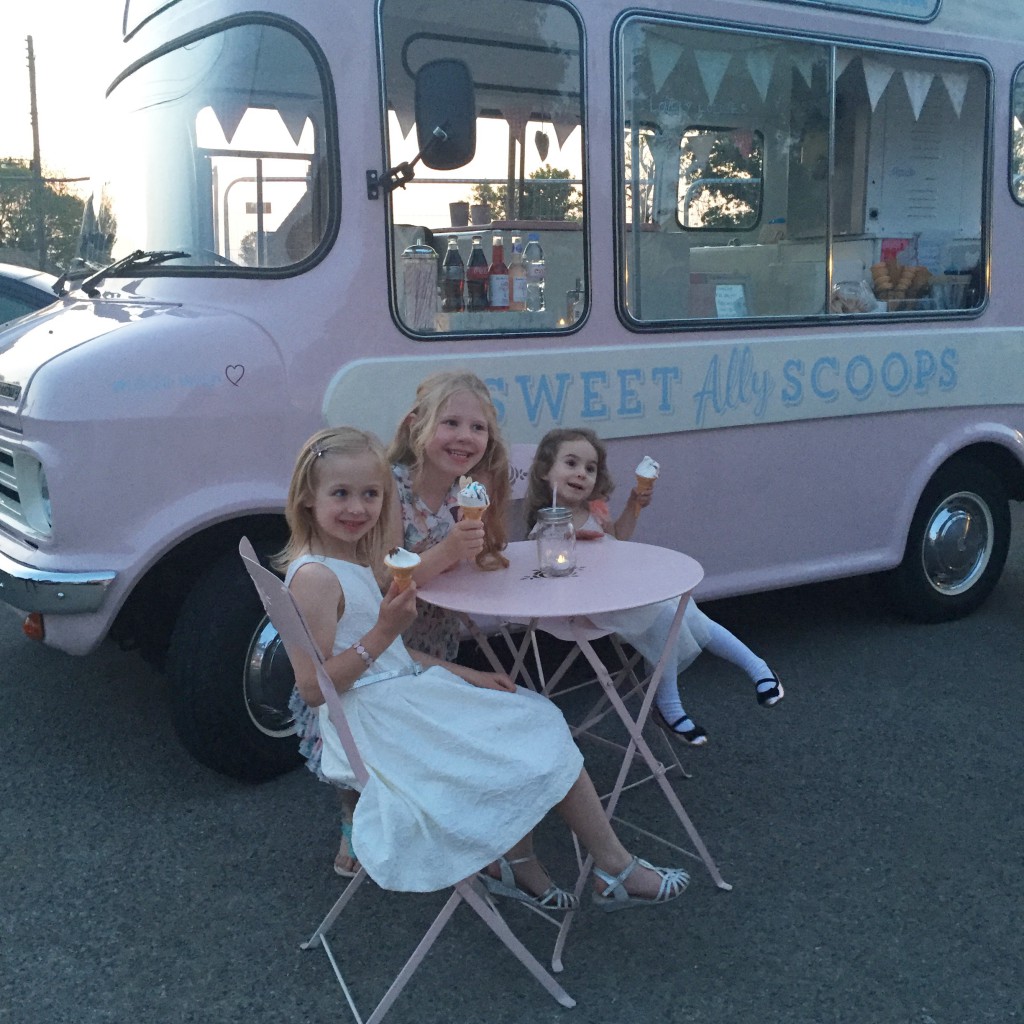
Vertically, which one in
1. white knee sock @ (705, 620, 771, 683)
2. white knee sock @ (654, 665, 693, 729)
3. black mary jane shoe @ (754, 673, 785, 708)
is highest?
white knee sock @ (705, 620, 771, 683)

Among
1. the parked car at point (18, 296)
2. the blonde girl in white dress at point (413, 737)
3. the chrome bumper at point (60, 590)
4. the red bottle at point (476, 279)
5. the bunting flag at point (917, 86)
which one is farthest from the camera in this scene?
the parked car at point (18, 296)

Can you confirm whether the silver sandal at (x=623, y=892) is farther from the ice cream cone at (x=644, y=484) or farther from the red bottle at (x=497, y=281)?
the red bottle at (x=497, y=281)

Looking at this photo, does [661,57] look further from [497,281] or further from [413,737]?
[413,737]

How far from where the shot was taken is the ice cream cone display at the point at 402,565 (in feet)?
8.07

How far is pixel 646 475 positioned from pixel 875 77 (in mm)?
2635

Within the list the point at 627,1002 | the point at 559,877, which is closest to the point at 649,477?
the point at 559,877

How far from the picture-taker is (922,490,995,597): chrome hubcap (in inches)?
220

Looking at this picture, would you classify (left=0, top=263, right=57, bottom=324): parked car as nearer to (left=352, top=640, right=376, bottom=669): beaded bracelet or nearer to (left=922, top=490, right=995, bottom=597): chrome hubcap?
(left=922, top=490, right=995, bottom=597): chrome hubcap

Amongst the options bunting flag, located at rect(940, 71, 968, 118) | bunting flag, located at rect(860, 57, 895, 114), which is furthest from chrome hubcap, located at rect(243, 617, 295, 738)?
bunting flag, located at rect(940, 71, 968, 118)

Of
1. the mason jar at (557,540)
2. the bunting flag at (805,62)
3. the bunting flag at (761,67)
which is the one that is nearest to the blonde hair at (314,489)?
the mason jar at (557,540)

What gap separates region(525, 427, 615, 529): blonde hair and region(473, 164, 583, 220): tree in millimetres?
1032

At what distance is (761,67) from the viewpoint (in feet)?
16.0

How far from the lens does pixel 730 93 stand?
4.82 metres

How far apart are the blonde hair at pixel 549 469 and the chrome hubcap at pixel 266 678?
3.01 ft
